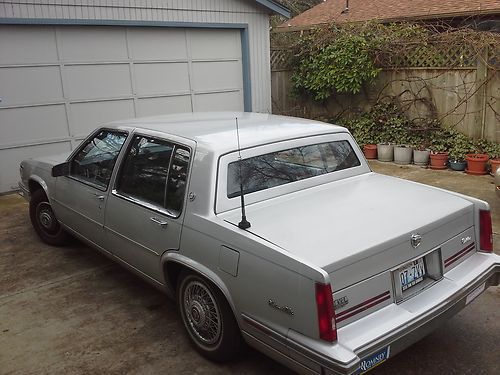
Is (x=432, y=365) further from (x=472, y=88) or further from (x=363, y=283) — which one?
(x=472, y=88)

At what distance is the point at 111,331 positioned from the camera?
3.67 meters

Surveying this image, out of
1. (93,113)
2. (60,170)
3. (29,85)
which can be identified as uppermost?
(29,85)

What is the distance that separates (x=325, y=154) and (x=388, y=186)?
558 millimetres

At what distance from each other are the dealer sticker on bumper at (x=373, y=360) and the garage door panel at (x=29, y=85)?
7.08 metres

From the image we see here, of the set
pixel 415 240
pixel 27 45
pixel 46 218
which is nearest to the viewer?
pixel 415 240

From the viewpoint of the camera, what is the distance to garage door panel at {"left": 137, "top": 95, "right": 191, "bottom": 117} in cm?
898

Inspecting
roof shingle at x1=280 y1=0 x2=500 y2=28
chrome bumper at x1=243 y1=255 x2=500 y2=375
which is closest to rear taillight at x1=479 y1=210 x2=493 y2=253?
chrome bumper at x1=243 y1=255 x2=500 y2=375

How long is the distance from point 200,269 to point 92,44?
6.45 m

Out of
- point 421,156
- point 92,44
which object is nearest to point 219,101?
point 92,44

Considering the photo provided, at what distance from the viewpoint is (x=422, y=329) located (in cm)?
269

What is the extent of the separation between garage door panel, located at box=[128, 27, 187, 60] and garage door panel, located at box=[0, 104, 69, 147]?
70.0 inches

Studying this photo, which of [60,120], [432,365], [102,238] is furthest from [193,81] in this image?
[432,365]

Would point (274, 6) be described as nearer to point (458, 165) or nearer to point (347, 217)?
point (458, 165)

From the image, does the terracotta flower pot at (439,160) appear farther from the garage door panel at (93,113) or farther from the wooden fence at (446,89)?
the garage door panel at (93,113)
